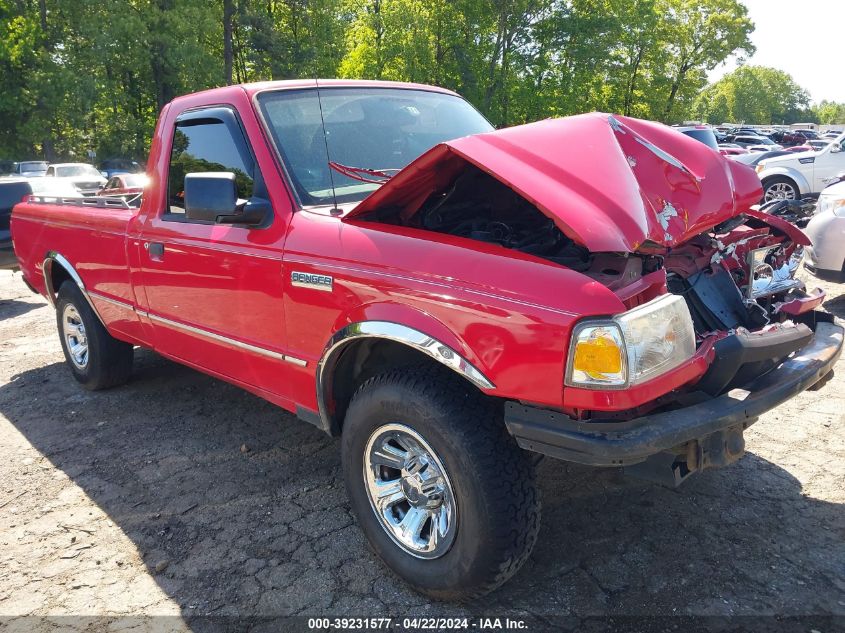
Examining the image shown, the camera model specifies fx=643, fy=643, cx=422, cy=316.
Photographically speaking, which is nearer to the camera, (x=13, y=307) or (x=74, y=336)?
(x=74, y=336)

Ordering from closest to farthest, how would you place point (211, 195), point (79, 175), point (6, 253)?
point (211, 195), point (6, 253), point (79, 175)

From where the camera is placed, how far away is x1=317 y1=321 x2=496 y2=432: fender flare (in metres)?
2.25

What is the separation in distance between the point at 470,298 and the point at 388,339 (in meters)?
0.48

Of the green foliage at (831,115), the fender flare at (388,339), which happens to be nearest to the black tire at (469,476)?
the fender flare at (388,339)

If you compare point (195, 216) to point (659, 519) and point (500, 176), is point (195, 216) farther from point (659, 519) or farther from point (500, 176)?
point (659, 519)

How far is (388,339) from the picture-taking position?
256cm

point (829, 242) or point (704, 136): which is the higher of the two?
point (704, 136)

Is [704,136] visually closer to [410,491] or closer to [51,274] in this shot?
[51,274]

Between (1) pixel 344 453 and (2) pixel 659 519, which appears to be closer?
(1) pixel 344 453

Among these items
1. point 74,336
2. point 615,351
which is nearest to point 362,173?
point 615,351

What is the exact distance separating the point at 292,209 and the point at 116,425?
251 cm

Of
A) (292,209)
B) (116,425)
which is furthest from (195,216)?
(116,425)

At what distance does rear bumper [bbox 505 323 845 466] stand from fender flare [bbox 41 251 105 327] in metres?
3.71

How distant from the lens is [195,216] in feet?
9.57
